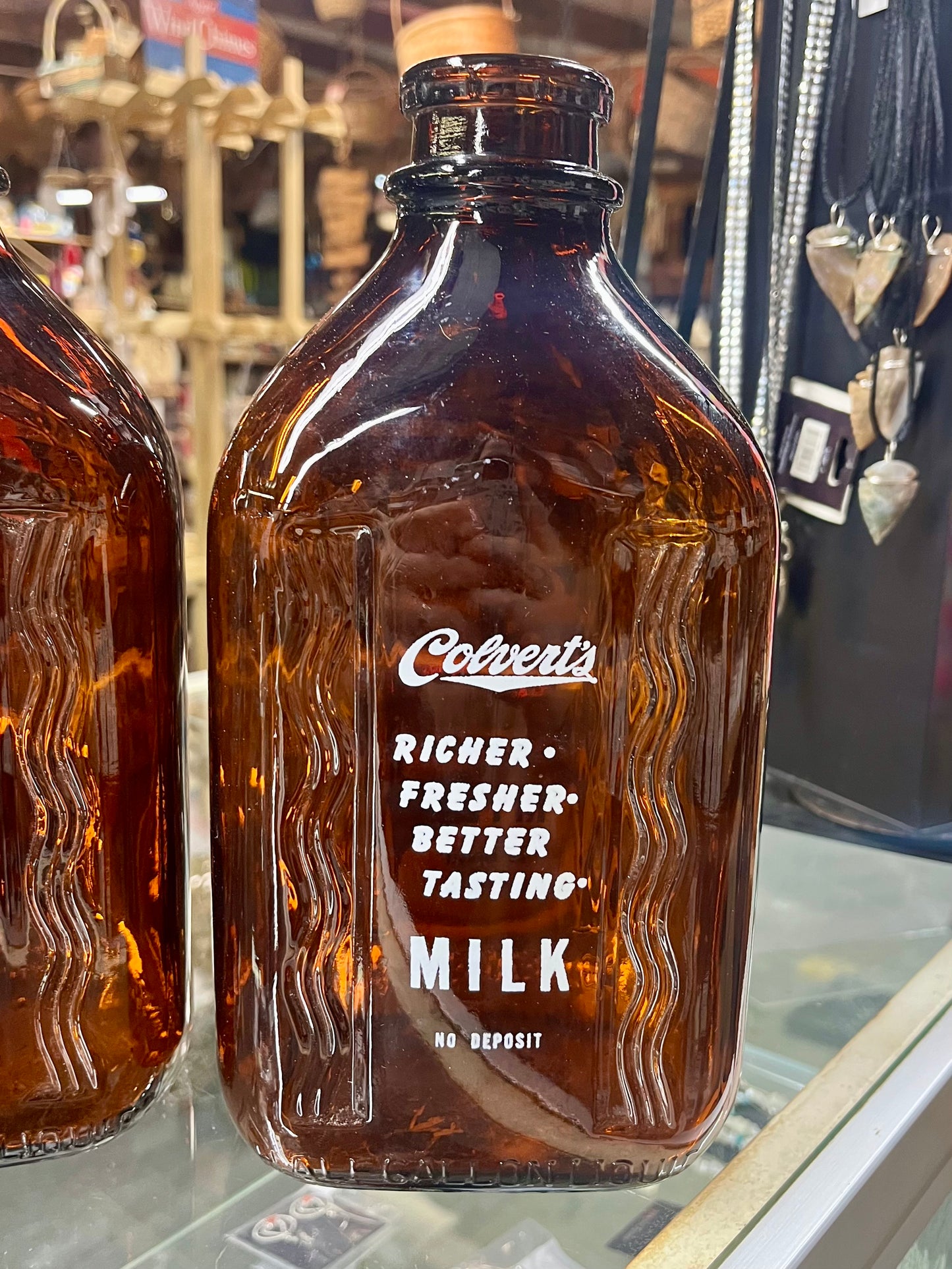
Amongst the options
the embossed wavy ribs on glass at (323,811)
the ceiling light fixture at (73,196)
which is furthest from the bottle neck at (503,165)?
the ceiling light fixture at (73,196)

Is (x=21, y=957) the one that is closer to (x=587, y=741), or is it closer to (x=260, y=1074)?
(x=260, y=1074)

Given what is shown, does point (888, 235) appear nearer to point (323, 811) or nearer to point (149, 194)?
point (323, 811)

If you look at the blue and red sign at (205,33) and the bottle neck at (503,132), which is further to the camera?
the blue and red sign at (205,33)

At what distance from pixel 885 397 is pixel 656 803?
37cm

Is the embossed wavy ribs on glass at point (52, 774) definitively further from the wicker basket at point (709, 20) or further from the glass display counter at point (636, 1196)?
the wicker basket at point (709, 20)

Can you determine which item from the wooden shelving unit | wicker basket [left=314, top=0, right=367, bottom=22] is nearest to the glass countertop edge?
the wooden shelving unit

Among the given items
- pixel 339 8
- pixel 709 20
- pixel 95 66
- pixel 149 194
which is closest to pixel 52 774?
pixel 709 20

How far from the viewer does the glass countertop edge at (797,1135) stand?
0.36 m

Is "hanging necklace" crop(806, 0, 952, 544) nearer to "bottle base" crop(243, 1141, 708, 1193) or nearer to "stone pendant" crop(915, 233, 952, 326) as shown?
"stone pendant" crop(915, 233, 952, 326)

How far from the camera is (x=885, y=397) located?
24.3 inches

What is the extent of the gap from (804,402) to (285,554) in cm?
44

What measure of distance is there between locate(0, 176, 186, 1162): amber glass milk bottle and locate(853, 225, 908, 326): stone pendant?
1.42 ft

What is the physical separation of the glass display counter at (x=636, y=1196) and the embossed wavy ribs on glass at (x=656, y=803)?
0.04 metres

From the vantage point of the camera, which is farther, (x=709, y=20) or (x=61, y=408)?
(x=709, y=20)
